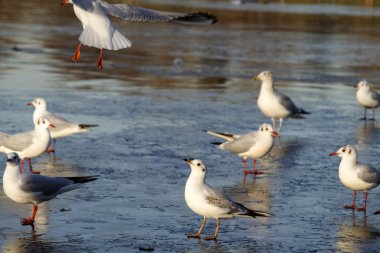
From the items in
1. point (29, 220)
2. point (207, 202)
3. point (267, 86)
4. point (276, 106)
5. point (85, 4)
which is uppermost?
point (85, 4)

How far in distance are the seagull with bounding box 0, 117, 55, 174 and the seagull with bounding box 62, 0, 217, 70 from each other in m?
Result: 1.08

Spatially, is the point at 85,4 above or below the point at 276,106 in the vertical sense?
above

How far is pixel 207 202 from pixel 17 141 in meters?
3.41

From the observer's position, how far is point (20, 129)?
13.4 meters

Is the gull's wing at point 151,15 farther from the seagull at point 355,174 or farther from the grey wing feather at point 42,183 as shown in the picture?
the grey wing feather at point 42,183

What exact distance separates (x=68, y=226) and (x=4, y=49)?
17.4 metres

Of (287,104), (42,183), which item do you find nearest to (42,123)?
(42,183)

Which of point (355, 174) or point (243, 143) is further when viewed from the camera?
point (243, 143)

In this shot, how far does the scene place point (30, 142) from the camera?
10766mm

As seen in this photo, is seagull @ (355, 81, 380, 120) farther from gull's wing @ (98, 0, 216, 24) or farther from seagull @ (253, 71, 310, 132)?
gull's wing @ (98, 0, 216, 24)

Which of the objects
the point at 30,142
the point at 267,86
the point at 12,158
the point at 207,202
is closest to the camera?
the point at 207,202

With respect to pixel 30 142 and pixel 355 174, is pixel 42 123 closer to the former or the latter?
pixel 30 142

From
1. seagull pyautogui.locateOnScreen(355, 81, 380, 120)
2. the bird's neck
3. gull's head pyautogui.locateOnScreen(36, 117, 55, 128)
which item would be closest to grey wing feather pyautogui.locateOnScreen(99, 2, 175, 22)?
gull's head pyautogui.locateOnScreen(36, 117, 55, 128)

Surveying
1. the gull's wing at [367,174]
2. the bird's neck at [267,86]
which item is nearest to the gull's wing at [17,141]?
the gull's wing at [367,174]
